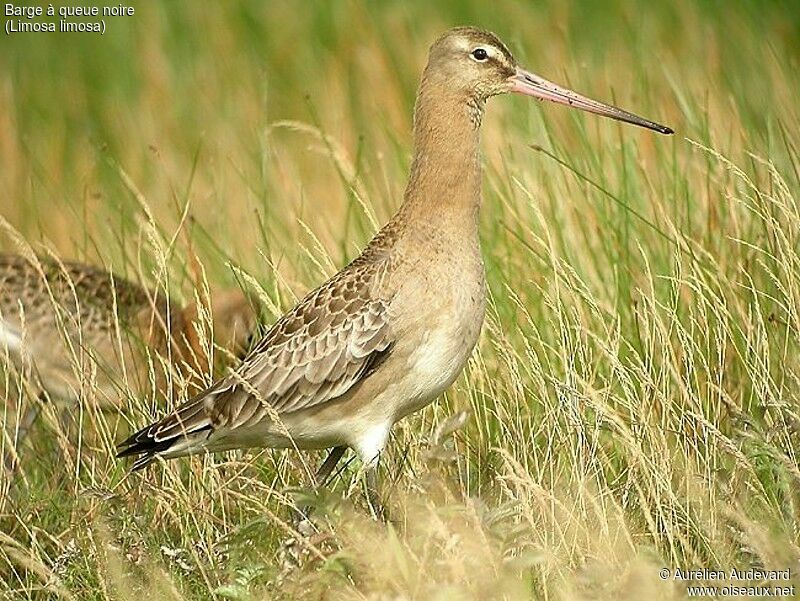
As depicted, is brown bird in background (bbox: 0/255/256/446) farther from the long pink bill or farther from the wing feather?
the long pink bill

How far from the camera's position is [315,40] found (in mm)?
11727

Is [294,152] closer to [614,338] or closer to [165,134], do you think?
[165,134]

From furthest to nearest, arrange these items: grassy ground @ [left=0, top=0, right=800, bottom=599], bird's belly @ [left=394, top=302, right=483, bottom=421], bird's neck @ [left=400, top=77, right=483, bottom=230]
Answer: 1. bird's neck @ [left=400, top=77, right=483, bottom=230]
2. bird's belly @ [left=394, top=302, right=483, bottom=421]
3. grassy ground @ [left=0, top=0, right=800, bottom=599]

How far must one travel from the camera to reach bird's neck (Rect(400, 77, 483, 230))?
217 inches

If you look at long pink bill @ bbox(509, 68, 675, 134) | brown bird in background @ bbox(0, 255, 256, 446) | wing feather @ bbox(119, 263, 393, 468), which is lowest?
brown bird in background @ bbox(0, 255, 256, 446)

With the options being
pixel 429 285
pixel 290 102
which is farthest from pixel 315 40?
pixel 429 285

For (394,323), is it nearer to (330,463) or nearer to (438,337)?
(438,337)

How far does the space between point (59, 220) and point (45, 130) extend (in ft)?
5.10

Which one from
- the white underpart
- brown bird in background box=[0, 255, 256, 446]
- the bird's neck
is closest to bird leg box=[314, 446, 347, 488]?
the white underpart

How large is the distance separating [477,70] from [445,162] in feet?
1.14

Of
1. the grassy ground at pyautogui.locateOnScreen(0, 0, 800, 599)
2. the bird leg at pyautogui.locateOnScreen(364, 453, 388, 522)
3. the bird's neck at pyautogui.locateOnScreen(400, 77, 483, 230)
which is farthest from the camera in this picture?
the bird's neck at pyautogui.locateOnScreen(400, 77, 483, 230)

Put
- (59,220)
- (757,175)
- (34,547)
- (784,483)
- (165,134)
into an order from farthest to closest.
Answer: (165,134) → (59,220) → (757,175) → (34,547) → (784,483)

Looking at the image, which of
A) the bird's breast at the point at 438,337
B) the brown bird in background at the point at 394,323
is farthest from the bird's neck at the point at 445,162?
the bird's breast at the point at 438,337

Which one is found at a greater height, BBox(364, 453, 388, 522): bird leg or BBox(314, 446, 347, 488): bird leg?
BBox(364, 453, 388, 522): bird leg
